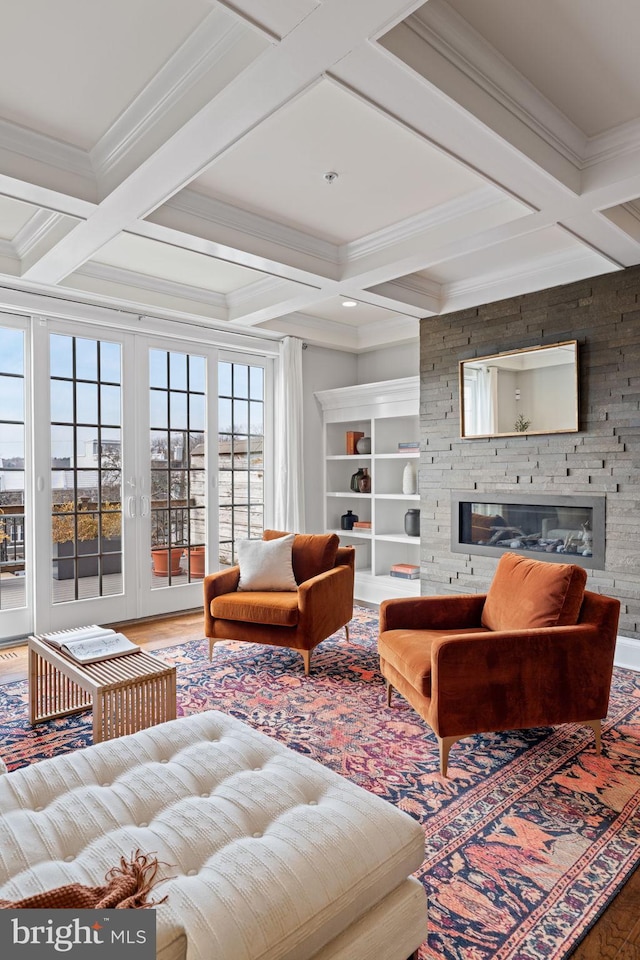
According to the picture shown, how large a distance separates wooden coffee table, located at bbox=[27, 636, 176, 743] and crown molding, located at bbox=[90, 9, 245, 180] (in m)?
2.17

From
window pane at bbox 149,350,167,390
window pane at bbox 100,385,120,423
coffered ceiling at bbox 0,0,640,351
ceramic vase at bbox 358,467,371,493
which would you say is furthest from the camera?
ceramic vase at bbox 358,467,371,493

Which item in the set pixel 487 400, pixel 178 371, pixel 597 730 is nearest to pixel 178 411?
pixel 178 371

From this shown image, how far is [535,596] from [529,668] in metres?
0.34

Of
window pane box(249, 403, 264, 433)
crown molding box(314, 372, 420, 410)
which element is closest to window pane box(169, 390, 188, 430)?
window pane box(249, 403, 264, 433)

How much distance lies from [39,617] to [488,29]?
13.8 ft

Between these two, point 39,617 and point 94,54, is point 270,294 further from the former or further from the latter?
point 39,617

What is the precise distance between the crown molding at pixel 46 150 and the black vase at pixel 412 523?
3.45m

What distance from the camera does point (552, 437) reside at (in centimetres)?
401

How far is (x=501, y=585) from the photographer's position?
2887mm

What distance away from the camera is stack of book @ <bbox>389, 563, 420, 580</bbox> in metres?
5.05

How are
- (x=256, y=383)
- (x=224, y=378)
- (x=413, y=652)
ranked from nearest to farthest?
1. (x=413, y=652)
2. (x=224, y=378)
3. (x=256, y=383)

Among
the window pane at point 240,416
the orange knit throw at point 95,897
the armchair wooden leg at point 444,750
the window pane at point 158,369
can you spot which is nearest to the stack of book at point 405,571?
the window pane at point 240,416

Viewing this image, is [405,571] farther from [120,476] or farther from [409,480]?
[120,476]

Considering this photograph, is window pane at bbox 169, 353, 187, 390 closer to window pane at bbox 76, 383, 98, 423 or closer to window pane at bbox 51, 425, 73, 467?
window pane at bbox 76, 383, 98, 423
